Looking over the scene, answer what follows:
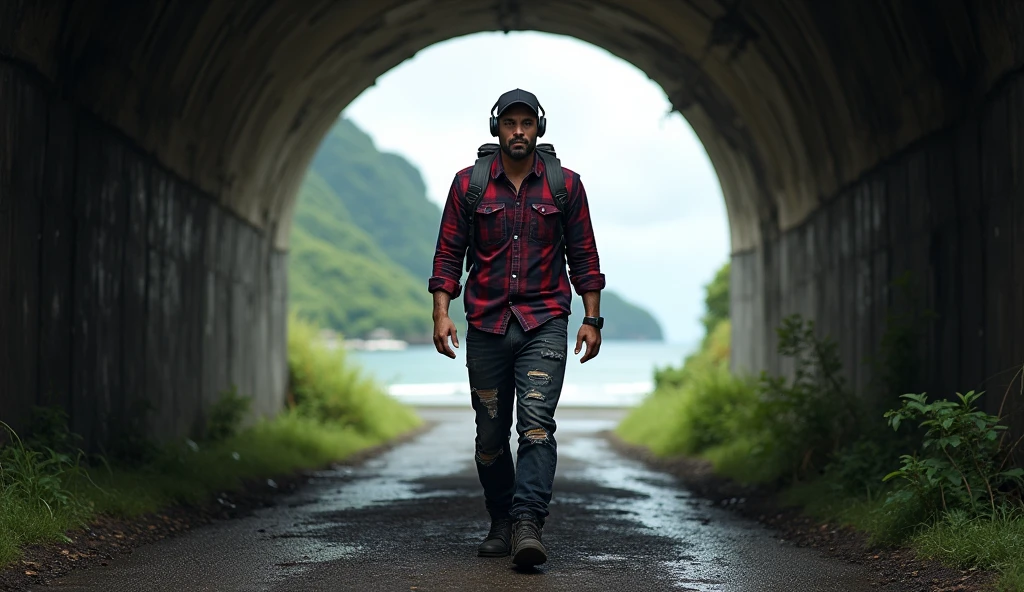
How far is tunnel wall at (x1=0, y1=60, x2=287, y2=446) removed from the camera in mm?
7812

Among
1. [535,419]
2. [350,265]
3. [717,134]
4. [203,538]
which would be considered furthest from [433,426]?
[350,265]

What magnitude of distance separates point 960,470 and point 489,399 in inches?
96.4

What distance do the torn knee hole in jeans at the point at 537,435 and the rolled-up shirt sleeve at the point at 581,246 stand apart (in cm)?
73

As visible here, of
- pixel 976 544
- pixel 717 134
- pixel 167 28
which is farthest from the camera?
pixel 717 134

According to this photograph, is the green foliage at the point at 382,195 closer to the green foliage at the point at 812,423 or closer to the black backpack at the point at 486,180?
the green foliage at the point at 812,423

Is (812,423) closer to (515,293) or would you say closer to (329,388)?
(515,293)

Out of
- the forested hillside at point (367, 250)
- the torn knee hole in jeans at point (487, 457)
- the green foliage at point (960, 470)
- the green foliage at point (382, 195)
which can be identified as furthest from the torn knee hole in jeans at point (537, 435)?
the green foliage at point (382, 195)

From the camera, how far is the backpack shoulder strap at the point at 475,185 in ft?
21.1

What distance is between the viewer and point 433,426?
25734mm

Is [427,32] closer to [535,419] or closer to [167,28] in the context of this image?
[167,28]

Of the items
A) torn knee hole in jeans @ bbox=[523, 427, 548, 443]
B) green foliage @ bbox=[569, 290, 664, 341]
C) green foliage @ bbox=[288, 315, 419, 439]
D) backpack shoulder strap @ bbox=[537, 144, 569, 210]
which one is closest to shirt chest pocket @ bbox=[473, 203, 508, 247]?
backpack shoulder strap @ bbox=[537, 144, 569, 210]

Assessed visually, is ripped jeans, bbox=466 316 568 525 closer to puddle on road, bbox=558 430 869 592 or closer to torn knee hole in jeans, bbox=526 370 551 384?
torn knee hole in jeans, bbox=526 370 551 384

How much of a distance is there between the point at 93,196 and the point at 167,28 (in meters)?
1.60

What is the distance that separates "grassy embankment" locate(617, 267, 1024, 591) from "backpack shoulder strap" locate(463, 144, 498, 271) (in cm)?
231
